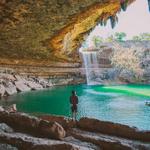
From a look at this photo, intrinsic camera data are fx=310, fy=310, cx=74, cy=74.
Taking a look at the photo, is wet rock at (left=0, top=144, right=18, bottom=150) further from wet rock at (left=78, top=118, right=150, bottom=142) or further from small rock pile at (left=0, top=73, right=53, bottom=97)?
small rock pile at (left=0, top=73, right=53, bottom=97)

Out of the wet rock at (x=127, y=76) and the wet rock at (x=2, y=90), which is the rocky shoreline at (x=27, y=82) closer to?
the wet rock at (x=2, y=90)

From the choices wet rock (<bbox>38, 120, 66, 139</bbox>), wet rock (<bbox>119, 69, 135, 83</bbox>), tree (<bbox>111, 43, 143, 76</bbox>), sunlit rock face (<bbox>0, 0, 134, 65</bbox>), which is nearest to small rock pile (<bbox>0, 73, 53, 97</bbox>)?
sunlit rock face (<bbox>0, 0, 134, 65</bbox>)

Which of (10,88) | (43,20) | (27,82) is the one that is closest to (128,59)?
(27,82)

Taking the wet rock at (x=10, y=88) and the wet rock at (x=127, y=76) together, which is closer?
the wet rock at (x=10, y=88)

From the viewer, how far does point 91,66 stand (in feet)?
137

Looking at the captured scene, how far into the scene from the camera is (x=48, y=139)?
7395 mm

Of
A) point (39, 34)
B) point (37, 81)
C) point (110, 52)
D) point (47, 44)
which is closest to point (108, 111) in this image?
point (39, 34)

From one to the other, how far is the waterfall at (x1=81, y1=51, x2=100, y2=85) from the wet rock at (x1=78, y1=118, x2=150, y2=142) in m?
31.2

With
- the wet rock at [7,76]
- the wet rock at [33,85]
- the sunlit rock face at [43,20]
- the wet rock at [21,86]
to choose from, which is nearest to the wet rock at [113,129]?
the sunlit rock face at [43,20]

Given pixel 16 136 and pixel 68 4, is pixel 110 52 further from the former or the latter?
pixel 16 136

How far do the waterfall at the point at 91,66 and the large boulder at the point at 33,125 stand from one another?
3153 centimetres

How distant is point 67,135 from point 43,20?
9.44 m

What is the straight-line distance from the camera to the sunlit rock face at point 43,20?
44.9ft

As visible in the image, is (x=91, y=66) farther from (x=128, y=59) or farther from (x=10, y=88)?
(x=10, y=88)
